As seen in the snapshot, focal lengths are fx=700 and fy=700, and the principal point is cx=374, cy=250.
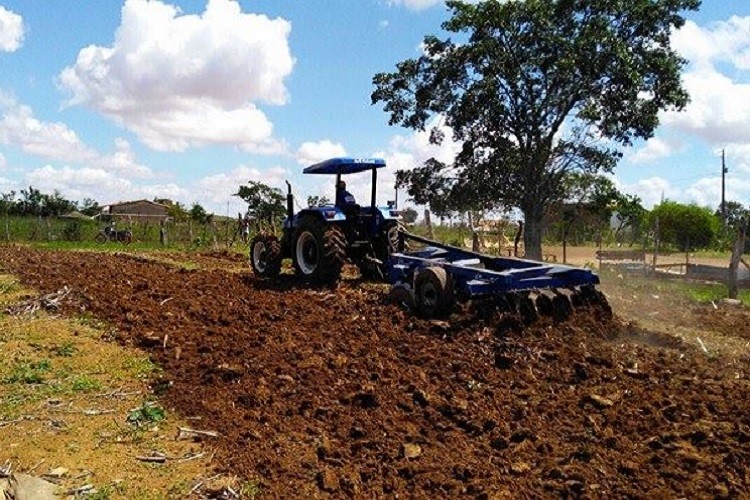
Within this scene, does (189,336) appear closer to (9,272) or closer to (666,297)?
(9,272)

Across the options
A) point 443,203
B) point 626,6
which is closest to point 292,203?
point 443,203

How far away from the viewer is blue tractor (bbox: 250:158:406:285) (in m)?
10.7

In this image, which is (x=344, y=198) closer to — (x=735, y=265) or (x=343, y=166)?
(x=343, y=166)

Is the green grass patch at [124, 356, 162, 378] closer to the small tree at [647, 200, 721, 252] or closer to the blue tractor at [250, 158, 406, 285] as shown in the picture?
the blue tractor at [250, 158, 406, 285]

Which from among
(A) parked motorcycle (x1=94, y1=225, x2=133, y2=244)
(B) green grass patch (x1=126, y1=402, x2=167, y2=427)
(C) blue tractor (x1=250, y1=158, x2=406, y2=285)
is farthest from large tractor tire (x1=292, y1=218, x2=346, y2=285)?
(A) parked motorcycle (x1=94, y1=225, x2=133, y2=244)

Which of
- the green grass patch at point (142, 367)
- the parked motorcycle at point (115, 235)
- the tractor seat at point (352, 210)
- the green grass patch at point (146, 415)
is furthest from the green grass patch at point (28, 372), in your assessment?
the parked motorcycle at point (115, 235)

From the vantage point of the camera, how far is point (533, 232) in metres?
21.9

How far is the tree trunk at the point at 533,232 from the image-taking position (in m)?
21.7

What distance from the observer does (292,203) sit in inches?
471

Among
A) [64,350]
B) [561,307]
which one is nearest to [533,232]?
[561,307]

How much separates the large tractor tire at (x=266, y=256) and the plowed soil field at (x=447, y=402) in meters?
2.94

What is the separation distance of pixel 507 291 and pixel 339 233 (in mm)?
3658

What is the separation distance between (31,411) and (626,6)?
2006cm

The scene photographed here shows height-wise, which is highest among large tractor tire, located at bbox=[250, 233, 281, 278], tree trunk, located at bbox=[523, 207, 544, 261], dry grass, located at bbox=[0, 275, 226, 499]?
tree trunk, located at bbox=[523, 207, 544, 261]
